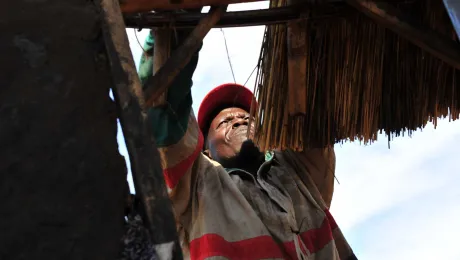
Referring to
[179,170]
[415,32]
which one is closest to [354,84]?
[415,32]

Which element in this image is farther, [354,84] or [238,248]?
[238,248]

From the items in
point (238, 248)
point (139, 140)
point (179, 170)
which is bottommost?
point (238, 248)

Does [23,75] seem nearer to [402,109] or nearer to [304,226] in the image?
[402,109]

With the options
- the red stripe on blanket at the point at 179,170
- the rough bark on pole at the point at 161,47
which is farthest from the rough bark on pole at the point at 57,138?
the red stripe on blanket at the point at 179,170

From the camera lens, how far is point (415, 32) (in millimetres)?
2582

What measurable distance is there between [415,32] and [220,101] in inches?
74.0

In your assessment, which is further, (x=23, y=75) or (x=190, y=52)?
(x=190, y=52)

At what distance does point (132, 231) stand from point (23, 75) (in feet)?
1.10

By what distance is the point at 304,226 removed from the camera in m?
3.74

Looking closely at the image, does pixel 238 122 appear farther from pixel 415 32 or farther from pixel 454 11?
pixel 454 11

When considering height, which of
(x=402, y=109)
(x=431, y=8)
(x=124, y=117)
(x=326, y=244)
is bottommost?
(x=326, y=244)

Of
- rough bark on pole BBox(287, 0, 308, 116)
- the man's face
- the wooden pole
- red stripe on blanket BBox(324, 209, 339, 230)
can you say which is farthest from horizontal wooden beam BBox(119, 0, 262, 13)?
Result: red stripe on blanket BBox(324, 209, 339, 230)

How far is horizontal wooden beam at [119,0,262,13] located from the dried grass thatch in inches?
20.0

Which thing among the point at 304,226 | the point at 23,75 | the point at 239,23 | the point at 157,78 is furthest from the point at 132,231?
the point at 304,226
